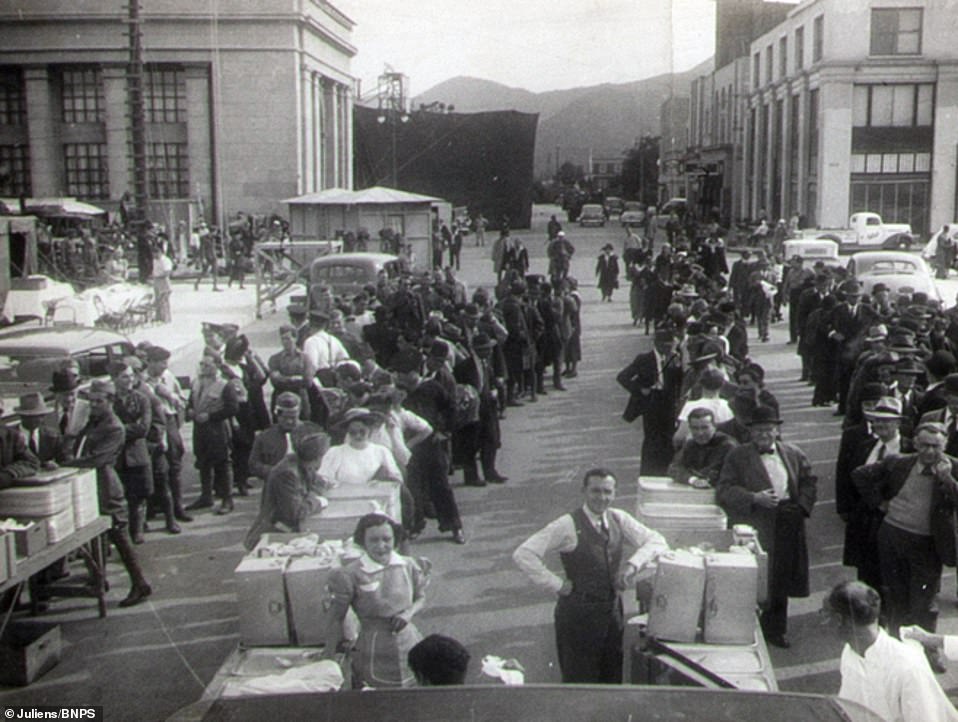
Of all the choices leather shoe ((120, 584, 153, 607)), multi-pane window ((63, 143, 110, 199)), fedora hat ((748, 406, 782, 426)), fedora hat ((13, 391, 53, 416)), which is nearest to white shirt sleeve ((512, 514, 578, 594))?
fedora hat ((748, 406, 782, 426))

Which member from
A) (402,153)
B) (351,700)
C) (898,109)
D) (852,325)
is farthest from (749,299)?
(402,153)

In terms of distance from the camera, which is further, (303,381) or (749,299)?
(749,299)

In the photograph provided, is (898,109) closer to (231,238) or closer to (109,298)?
(231,238)

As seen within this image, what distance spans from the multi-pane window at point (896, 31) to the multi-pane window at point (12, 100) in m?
34.3

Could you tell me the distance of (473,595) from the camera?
8.55 metres

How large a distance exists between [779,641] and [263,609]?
142 inches

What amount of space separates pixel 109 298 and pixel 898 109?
113 feet

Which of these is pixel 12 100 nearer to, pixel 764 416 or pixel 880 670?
pixel 764 416

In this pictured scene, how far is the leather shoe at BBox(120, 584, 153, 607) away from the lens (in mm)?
8422

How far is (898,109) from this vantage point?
44.8 m

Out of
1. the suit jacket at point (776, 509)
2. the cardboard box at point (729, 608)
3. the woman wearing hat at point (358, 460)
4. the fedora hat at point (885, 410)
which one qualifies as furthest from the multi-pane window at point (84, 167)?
the cardboard box at point (729, 608)

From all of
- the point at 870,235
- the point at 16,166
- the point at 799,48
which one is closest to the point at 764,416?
the point at 870,235

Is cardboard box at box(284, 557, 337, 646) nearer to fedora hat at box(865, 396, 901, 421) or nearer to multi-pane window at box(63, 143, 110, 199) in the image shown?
fedora hat at box(865, 396, 901, 421)

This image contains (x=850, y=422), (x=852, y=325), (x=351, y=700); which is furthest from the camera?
(x=852, y=325)
